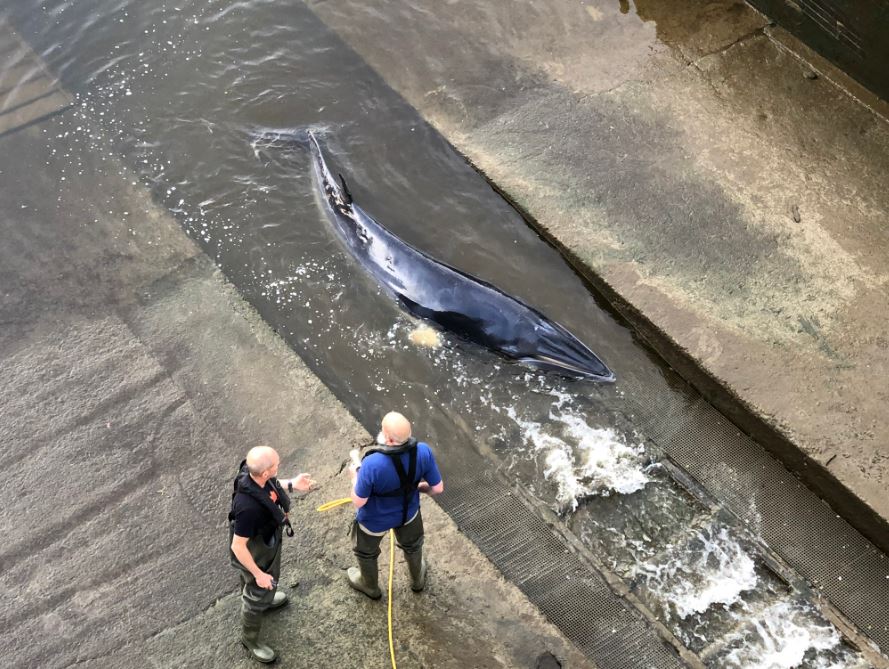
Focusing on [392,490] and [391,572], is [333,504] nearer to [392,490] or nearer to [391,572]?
[391,572]

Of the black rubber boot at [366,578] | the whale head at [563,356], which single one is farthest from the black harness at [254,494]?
the whale head at [563,356]

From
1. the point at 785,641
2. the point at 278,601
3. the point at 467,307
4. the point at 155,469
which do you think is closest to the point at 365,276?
the point at 467,307

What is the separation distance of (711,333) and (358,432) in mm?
3230

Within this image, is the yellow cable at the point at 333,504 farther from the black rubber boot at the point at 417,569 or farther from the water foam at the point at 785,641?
the water foam at the point at 785,641

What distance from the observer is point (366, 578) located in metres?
5.66

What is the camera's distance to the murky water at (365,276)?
6.37 meters

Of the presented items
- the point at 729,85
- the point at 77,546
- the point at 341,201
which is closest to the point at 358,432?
the point at 77,546

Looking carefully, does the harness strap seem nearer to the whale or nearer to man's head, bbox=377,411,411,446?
man's head, bbox=377,411,411,446

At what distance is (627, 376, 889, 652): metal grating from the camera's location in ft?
20.4

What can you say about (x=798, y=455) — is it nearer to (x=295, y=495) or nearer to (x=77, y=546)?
(x=295, y=495)

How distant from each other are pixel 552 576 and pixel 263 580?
7.64 feet

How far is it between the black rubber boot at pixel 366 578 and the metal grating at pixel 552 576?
0.97 meters

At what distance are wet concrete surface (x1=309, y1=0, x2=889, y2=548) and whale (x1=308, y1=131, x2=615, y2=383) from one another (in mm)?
793

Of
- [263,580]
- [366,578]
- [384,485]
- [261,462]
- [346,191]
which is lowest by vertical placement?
[366,578]
